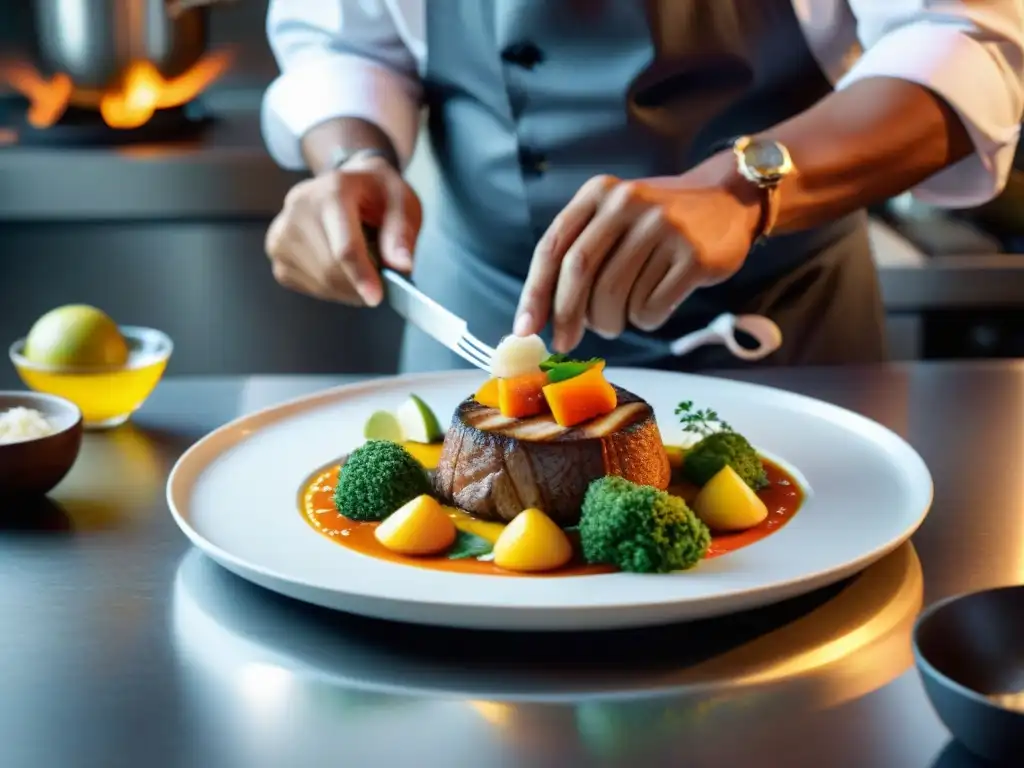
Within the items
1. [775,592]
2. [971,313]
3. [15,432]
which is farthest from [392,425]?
[971,313]

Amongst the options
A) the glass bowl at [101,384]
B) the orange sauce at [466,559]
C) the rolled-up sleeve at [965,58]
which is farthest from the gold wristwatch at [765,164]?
the glass bowl at [101,384]

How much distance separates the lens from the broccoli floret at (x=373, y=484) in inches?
55.6

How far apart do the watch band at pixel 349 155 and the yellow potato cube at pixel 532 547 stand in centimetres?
97

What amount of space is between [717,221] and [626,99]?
0.44m

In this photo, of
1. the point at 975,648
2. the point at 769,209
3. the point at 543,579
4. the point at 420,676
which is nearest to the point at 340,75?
the point at 769,209

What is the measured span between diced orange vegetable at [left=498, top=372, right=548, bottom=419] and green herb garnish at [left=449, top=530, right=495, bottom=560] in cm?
19

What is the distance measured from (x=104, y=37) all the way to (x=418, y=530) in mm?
2166

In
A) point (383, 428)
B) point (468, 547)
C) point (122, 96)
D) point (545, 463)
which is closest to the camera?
point (468, 547)

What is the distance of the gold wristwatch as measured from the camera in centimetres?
177

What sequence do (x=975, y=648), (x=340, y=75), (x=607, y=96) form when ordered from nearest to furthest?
1. (x=975, y=648)
2. (x=607, y=96)
3. (x=340, y=75)

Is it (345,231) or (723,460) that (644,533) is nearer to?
(723,460)

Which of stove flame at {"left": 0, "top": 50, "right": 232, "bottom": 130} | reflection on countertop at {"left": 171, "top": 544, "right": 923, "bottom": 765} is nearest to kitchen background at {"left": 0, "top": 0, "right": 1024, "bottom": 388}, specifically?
stove flame at {"left": 0, "top": 50, "right": 232, "bottom": 130}

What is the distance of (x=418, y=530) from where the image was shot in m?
1.31

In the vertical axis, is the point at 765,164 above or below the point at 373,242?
above
